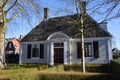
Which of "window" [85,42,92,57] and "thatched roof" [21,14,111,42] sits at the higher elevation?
"thatched roof" [21,14,111,42]

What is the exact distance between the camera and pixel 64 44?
24469 millimetres

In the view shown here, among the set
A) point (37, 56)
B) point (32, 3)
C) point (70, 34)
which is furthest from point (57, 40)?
point (32, 3)

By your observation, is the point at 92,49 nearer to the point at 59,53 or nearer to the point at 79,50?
the point at 79,50

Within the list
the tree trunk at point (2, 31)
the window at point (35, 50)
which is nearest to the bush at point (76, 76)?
the tree trunk at point (2, 31)

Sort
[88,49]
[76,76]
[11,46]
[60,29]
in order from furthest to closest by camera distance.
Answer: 1. [11,46]
2. [60,29]
3. [88,49]
4. [76,76]

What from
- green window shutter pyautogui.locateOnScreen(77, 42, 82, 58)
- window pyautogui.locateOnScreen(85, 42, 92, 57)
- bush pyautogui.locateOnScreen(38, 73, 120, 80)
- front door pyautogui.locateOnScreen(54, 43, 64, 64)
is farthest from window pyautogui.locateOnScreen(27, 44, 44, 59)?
bush pyautogui.locateOnScreen(38, 73, 120, 80)

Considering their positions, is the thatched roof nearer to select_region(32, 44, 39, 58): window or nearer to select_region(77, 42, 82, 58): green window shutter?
select_region(32, 44, 39, 58): window

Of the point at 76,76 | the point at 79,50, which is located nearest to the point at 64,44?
the point at 79,50

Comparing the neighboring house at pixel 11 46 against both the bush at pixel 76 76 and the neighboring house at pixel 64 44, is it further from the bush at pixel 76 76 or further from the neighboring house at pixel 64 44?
the bush at pixel 76 76

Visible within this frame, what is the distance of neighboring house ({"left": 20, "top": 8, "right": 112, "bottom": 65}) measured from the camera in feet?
75.3

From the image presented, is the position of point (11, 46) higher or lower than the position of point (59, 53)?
higher

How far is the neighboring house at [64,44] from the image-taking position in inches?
904

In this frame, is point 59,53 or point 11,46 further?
point 11,46

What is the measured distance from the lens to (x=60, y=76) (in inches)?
421
